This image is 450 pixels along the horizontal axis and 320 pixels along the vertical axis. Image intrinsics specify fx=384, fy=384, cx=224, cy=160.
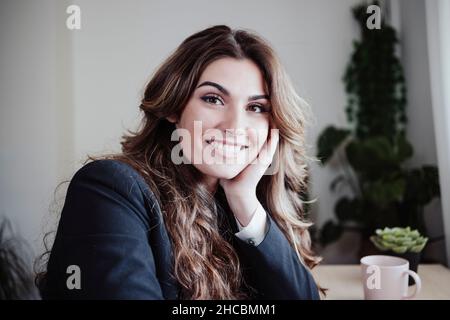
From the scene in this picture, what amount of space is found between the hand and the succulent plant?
11.5 inches

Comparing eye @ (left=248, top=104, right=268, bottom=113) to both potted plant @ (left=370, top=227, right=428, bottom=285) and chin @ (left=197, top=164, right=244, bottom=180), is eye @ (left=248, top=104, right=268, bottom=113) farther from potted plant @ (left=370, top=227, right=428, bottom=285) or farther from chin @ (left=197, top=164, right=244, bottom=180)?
potted plant @ (left=370, top=227, right=428, bottom=285)

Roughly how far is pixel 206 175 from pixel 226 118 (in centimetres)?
12

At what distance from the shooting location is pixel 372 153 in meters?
1.48

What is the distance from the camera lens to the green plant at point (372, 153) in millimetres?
1268

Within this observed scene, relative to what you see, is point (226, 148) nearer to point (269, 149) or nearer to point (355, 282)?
point (269, 149)

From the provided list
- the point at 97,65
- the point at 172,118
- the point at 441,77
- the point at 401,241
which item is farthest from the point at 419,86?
the point at 97,65

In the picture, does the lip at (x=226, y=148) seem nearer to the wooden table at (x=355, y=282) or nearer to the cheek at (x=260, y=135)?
the cheek at (x=260, y=135)

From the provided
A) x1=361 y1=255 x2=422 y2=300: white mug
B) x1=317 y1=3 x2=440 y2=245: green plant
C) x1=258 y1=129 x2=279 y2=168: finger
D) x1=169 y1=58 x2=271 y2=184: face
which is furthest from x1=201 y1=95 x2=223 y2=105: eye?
x1=317 y1=3 x2=440 y2=245: green plant

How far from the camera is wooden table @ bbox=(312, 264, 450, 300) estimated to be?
665 mm

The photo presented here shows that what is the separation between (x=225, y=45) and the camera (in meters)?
0.58

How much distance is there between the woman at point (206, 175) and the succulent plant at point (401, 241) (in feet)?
0.71

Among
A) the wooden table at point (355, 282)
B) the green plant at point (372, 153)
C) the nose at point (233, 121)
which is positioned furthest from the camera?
the green plant at point (372, 153)

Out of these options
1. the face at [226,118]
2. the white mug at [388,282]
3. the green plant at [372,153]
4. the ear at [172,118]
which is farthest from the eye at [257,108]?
the green plant at [372,153]

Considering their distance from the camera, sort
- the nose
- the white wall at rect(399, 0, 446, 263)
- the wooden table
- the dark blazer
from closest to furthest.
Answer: the dark blazer < the nose < the wooden table < the white wall at rect(399, 0, 446, 263)
